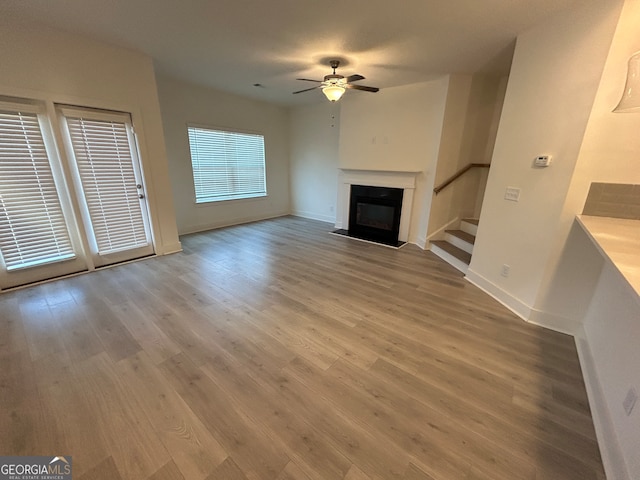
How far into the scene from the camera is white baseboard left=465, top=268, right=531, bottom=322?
240 centimetres

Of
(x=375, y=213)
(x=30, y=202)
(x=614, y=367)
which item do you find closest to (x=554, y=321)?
(x=614, y=367)

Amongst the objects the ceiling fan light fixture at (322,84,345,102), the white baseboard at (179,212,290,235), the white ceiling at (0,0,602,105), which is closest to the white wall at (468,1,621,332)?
the white ceiling at (0,0,602,105)

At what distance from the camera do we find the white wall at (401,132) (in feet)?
13.1

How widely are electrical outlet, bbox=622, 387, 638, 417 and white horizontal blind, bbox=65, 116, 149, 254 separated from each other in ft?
15.6

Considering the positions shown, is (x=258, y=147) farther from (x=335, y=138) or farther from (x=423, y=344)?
(x=423, y=344)

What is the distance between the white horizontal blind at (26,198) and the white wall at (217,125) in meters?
1.87

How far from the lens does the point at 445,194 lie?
4.11m

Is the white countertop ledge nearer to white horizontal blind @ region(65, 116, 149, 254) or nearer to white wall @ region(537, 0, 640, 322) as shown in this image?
white wall @ region(537, 0, 640, 322)

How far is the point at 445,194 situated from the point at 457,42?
207 centimetres

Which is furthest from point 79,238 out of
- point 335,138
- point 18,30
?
point 335,138

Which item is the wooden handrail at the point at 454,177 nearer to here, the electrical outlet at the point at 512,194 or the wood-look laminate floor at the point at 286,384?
the electrical outlet at the point at 512,194

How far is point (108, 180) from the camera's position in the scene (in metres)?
3.16

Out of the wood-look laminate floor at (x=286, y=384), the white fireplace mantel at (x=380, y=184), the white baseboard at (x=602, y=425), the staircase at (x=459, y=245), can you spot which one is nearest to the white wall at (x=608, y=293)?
the white baseboard at (x=602, y=425)

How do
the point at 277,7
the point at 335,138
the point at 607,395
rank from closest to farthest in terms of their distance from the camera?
the point at 607,395 < the point at 277,7 < the point at 335,138
